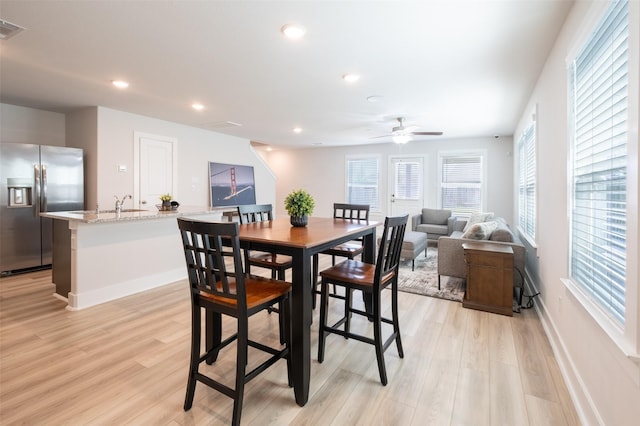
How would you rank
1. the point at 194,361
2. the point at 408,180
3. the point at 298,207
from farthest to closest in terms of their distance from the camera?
1. the point at 408,180
2. the point at 298,207
3. the point at 194,361

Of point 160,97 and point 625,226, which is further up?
point 160,97

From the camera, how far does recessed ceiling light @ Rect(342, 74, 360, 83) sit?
10.6 ft

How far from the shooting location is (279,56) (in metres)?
2.79

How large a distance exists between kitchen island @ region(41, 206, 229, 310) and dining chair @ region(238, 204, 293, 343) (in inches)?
50.3

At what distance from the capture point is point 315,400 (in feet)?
5.94

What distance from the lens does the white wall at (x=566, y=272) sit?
3.89 feet

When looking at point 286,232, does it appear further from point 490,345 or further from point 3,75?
point 3,75

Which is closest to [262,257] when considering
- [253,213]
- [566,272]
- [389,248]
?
[253,213]

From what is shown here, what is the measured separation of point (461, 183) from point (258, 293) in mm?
6560

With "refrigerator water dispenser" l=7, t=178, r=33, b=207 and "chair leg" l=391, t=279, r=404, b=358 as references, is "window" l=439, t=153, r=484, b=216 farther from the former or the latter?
"refrigerator water dispenser" l=7, t=178, r=33, b=207

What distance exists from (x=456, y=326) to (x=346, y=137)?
4.98m

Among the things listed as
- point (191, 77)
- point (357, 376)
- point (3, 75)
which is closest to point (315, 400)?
point (357, 376)

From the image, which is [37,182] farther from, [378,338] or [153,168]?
[378,338]

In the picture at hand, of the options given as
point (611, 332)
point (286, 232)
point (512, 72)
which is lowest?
point (611, 332)
